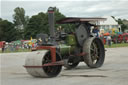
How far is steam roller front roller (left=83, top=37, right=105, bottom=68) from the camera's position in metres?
10.5

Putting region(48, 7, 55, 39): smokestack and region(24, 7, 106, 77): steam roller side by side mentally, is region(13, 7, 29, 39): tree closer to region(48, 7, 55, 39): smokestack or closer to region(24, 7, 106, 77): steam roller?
region(24, 7, 106, 77): steam roller

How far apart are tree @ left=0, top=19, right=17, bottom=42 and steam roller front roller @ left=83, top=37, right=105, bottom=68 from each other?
75.3 meters

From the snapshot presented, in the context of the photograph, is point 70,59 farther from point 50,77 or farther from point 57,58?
point 50,77

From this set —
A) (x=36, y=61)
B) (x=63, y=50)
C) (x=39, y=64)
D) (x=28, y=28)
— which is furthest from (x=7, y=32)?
(x=39, y=64)

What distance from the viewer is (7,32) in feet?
280

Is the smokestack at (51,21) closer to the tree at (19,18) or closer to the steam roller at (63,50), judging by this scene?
the steam roller at (63,50)

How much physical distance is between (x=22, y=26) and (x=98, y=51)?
94753mm

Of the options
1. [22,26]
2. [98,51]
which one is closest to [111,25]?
[22,26]

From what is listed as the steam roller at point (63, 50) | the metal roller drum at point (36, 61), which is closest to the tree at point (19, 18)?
the steam roller at point (63, 50)

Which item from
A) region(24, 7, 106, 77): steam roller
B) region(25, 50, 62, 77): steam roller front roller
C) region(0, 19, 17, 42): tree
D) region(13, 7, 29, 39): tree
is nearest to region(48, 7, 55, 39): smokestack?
region(24, 7, 106, 77): steam roller

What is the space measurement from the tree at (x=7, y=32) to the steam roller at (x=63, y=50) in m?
75.4

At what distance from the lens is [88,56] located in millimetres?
10406

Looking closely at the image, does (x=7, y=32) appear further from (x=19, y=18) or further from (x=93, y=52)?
(x=93, y=52)

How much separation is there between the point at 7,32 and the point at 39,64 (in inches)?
3129
